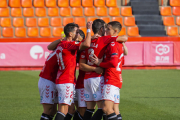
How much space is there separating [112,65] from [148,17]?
16.1m

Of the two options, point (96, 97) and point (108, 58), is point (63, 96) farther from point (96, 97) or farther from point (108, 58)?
point (108, 58)

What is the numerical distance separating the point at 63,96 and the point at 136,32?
591 inches

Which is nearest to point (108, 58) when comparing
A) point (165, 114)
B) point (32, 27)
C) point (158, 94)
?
point (165, 114)

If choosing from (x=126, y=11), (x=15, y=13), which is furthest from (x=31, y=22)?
(x=126, y=11)

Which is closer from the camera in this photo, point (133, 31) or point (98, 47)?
point (98, 47)

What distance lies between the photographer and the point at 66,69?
4.90 metres

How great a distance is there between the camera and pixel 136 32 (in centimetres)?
1928

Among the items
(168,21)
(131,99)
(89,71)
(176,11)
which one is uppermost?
(176,11)

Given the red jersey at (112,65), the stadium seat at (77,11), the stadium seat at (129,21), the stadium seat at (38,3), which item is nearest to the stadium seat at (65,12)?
the stadium seat at (77,11)

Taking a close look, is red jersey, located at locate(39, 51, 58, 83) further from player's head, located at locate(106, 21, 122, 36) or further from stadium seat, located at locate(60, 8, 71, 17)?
stadium seat, located at locate(60, 8, 71, 17)

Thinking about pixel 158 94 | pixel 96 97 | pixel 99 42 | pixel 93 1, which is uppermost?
pixel 93 1

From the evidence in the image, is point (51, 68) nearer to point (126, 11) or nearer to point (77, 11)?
point (77, 11)

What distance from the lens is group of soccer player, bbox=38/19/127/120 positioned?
4.74 meters

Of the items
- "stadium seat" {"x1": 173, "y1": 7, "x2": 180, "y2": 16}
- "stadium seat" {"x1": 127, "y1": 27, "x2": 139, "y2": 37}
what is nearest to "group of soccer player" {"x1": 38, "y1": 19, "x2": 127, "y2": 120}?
"stadium seat" {"x1": 127, "y1": 27, "x2": 139, "y2": 37}
